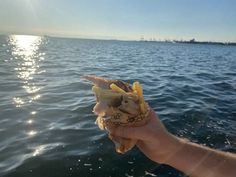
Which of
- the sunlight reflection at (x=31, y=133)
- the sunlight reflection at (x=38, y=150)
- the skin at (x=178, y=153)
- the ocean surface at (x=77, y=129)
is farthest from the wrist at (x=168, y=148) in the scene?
the sunlight reflection at (x=31, y=133)

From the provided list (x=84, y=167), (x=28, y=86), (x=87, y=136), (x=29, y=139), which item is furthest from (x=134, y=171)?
(x=28, y=86)

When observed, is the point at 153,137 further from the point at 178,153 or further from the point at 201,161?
the point at 201,161

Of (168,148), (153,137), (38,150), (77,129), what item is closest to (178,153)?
(168,148)

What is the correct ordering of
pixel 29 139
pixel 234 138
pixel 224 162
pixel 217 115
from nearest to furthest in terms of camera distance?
1. pixel 224 162
2. pixel 29 139
3. pixel 234 138
4. pixel 217 115

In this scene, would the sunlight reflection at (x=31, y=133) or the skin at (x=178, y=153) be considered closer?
the skin at (x=178, y=153)

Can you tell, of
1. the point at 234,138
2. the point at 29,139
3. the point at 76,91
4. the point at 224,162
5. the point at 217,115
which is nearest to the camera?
the point at 224,162

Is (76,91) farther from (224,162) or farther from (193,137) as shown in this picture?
(224,162)

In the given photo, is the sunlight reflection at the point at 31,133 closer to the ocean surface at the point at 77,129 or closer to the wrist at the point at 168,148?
the ocean surface at the point at 77,129
